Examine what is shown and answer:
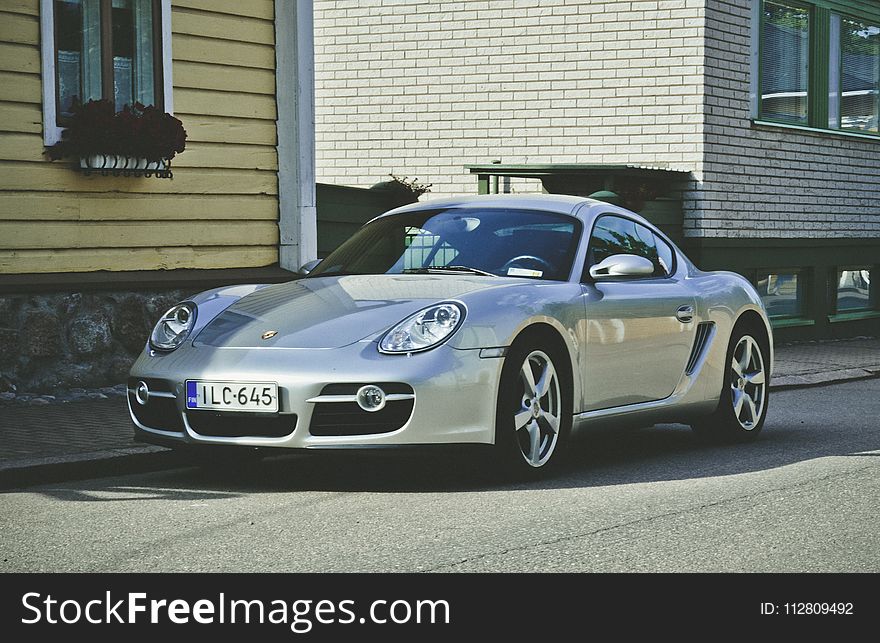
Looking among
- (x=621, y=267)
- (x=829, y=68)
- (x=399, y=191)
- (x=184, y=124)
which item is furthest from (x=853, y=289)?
(x=621, y=267)

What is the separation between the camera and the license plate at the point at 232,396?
22.4 ft

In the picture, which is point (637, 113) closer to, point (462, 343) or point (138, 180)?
point (138, 180)

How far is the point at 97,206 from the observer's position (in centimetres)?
1134

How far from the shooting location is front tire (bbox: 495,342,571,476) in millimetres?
7109

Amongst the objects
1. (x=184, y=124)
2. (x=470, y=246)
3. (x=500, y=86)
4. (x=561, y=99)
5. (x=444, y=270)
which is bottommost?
(x=444, y=270)

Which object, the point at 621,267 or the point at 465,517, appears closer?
the point at 465,517

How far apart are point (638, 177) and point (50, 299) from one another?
8.01m

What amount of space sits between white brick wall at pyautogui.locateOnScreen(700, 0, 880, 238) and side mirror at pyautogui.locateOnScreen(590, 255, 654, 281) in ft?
32.0

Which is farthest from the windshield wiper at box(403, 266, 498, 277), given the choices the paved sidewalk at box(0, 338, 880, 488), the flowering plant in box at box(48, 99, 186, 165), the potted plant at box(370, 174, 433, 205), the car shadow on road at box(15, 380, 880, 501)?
the potted plant at box(370, 174, 433, 205)

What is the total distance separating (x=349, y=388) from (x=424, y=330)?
0.46m

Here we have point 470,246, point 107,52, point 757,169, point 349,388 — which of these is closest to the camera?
point 349,388

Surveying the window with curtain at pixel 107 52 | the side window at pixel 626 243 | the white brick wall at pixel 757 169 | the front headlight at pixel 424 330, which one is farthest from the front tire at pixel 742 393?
the white brick wall at pixel 757 169

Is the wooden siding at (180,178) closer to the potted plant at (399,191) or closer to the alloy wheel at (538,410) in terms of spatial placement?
the potted plant at (399,191)

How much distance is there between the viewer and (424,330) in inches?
274
